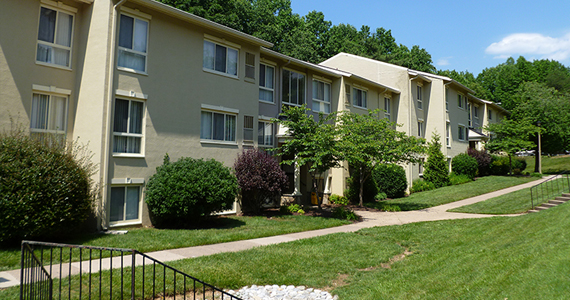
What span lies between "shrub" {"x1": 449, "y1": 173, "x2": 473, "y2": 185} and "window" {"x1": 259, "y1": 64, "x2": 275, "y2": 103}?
18.1m

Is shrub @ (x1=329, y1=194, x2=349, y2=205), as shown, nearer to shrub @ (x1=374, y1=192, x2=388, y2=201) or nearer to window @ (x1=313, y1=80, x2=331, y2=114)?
shrub @ (x1=374, y1=192, x2=388, y2=201)

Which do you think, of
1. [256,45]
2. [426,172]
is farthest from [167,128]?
[426,172]

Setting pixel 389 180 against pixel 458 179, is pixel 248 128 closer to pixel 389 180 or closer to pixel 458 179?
pixel 389 180

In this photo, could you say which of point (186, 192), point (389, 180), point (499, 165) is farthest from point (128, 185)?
point (499, 165)

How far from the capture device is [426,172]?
29984mm

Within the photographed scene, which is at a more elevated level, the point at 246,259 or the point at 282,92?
the point at 282,92

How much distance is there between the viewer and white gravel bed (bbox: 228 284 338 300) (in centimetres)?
695

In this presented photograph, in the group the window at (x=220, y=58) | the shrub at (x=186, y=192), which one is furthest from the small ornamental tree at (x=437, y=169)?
the shrub at (x=186, y=192)

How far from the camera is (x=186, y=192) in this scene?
12781 millimetres

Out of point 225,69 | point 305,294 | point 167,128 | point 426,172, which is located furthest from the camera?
point 426,172

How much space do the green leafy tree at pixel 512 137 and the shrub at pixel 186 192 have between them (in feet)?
94.1

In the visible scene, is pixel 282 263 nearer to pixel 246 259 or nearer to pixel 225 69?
pixel 246 259

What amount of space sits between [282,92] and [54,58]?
35.3 feet

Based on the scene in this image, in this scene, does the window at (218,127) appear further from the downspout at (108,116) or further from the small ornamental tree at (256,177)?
the downspout at (108,116)
